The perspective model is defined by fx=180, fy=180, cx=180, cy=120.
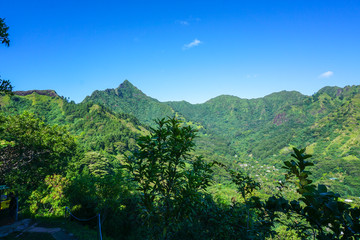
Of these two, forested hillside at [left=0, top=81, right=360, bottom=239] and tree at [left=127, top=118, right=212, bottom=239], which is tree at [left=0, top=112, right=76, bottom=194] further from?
tree at [left=127, top=118, right=212, bottom=239]

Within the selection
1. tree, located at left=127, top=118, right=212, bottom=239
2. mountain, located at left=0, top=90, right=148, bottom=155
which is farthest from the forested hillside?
mountain, located at left=0, top=90, right=148, bottom=155

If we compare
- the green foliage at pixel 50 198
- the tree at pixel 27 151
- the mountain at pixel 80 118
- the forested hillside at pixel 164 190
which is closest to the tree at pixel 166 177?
the forested hillside at pixel 164 190

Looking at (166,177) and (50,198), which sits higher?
(166,177)

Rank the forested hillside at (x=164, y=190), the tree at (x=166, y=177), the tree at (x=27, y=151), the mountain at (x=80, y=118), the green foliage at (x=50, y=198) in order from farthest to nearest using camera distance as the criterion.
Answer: the mountain at (x=80, y=118) → the tree at (x=27, y=151) → the green foliage at (x=50, y=198) → the tree at (x=166, y=177) → the forested hillside at (x=164, y=190)

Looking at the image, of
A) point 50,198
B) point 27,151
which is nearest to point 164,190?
point 50,198

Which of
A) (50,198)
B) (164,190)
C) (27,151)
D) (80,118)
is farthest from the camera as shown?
(80,118)

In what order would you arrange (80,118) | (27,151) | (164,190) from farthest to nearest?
(80,118)
(27,151)
(164,190)

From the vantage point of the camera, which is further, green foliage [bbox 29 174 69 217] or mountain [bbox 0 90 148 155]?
mountain [bbox 0 90 148 155]

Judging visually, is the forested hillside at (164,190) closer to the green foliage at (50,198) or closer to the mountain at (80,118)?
the green foliage at (50,198)

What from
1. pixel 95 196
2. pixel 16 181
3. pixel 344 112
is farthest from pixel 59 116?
pixel 344 112

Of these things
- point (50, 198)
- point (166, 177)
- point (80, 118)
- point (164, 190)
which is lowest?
point (50, 198)

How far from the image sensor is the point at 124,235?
8656mm

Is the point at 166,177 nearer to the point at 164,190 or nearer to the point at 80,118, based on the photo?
the point at 164,190

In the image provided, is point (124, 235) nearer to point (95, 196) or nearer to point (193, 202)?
point (95, 196)
